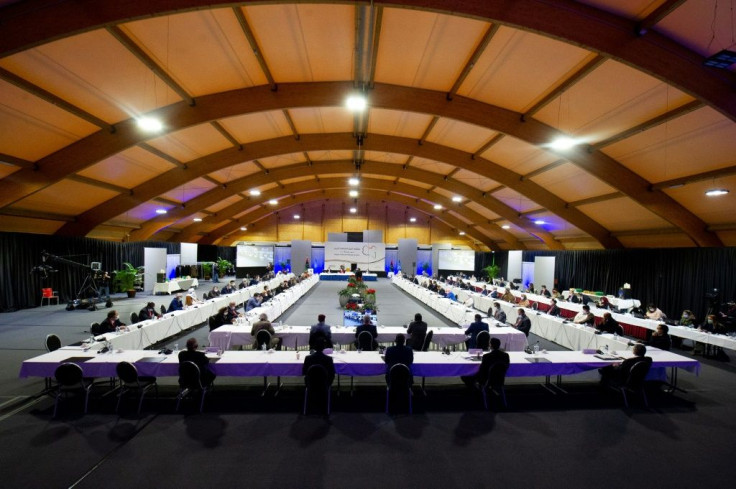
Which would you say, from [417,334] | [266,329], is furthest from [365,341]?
[266,329]

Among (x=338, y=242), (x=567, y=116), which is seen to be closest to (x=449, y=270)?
(x=338, y=242)

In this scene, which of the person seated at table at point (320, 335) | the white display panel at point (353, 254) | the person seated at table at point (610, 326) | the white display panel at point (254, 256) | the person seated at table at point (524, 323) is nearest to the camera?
the person seated at table at point (320, 335)

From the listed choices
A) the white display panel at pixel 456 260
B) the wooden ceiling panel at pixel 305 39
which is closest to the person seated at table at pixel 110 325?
the wooden ceiling panel at pixel 305 39

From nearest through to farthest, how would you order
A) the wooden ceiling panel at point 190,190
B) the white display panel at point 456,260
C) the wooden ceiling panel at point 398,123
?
the wooden ceiling panel at point 398,123 < the wooden ceiling panel at point 190,190 < the white display panel at point 456,260

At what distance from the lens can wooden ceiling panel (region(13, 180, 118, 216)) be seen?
10.7m

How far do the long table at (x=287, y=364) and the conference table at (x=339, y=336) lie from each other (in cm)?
175

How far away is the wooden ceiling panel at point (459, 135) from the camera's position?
10250 mm

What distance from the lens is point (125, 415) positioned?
177 inches

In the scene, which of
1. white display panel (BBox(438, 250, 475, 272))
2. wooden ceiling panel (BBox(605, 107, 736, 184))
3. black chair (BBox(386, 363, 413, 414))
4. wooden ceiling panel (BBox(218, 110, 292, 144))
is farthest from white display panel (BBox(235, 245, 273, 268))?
wooden ceiling panel (BBox(605, 107, 736, 184))

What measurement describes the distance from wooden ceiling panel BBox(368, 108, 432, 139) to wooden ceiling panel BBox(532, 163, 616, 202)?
4.96 m

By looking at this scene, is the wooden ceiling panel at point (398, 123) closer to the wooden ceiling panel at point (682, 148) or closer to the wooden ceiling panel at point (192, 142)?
the wooden ceiling panel at point (192, 142)

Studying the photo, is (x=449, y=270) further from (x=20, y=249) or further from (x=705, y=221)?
(x=20, y=249)

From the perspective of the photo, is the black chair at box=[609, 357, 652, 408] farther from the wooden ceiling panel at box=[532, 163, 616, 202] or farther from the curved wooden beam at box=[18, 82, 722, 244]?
the wooden ceiling panel at box=[532, 163, 616, 202]

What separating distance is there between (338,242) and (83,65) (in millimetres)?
20906
